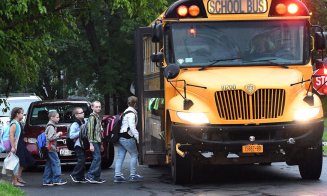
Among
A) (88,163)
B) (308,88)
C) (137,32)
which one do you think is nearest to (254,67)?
(308,88)

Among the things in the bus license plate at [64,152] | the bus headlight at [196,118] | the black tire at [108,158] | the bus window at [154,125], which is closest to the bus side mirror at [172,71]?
the bus headlight at [196,118]

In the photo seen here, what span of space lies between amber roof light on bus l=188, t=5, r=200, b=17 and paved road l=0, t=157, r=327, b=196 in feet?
9.37

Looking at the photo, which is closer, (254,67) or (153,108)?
(254,67)

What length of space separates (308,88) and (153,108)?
2.98 metres

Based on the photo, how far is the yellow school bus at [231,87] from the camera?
11219mm

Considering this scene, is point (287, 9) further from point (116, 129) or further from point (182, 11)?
point (116, 129)

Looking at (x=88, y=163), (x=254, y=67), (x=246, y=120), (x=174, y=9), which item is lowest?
(x=88, y=163)

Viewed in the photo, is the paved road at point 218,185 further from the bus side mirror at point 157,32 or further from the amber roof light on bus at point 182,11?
the amber roof light on bus at point 182,11

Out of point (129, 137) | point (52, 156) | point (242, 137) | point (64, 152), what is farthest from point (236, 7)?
point (64, 152)

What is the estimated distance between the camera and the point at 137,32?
1262 centimetres

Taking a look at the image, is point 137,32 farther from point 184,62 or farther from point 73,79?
point 73,79

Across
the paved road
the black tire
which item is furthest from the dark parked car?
the paved road

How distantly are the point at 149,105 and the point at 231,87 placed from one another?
2.40m

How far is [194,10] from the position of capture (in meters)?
12.0
